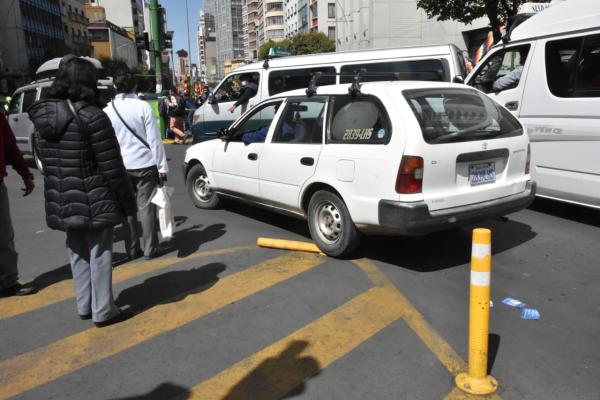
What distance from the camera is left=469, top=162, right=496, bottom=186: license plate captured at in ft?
14.8

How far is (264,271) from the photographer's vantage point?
477cm

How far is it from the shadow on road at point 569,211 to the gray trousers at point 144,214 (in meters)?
4.89

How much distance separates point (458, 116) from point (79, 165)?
3155 mm

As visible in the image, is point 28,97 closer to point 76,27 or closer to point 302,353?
point 302,353

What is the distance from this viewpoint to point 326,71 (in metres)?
10.1

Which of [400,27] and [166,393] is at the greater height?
[400,27]

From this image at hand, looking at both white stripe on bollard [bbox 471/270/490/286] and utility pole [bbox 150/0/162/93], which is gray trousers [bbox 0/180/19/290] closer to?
white stripe on bollard [bbox 471/270/490/286]

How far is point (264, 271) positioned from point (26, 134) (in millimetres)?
9687

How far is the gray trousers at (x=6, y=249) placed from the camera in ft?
14.0

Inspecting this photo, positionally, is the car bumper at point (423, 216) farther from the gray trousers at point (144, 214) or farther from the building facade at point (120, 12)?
the building facade at point (120, 12)

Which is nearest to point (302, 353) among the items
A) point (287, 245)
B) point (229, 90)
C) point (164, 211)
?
point (287, 245)

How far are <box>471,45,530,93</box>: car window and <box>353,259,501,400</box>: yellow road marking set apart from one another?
372cm

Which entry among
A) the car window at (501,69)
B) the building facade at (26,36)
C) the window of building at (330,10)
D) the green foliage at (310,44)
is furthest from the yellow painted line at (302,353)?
the window of building at (330,10)

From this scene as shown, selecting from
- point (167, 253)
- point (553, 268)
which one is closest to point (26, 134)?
point (167, 253)
